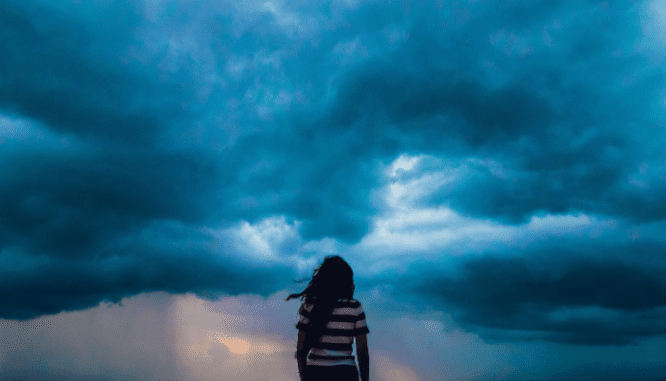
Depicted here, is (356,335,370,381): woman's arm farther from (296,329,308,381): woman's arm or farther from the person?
(296,329,308,381): woman's arm

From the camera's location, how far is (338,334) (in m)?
6.96

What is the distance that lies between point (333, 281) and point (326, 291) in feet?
0.61

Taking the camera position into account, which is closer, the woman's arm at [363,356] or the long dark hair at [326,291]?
the long dark hair at [326,291]

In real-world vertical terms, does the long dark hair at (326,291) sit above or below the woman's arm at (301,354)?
above

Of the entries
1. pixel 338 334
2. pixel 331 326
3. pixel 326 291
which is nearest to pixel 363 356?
pixel 338 334

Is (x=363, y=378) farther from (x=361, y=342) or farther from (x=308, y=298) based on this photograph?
(x=308, y=298)

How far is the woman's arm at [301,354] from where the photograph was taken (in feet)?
23.4

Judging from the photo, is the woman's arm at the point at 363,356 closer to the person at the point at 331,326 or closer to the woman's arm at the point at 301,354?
the person at the point at 331,326

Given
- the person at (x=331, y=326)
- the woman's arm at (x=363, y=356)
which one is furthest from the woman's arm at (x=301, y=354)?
the woman's arm at (x=363, y=356)

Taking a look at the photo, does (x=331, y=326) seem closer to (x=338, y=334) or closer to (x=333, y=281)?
(x=338, y=334)

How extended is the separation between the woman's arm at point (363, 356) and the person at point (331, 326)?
2cm

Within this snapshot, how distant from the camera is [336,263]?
23.6 feet

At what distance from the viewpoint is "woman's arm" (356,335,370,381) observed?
23.7ft

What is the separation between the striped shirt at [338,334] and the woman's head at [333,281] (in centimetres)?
15
